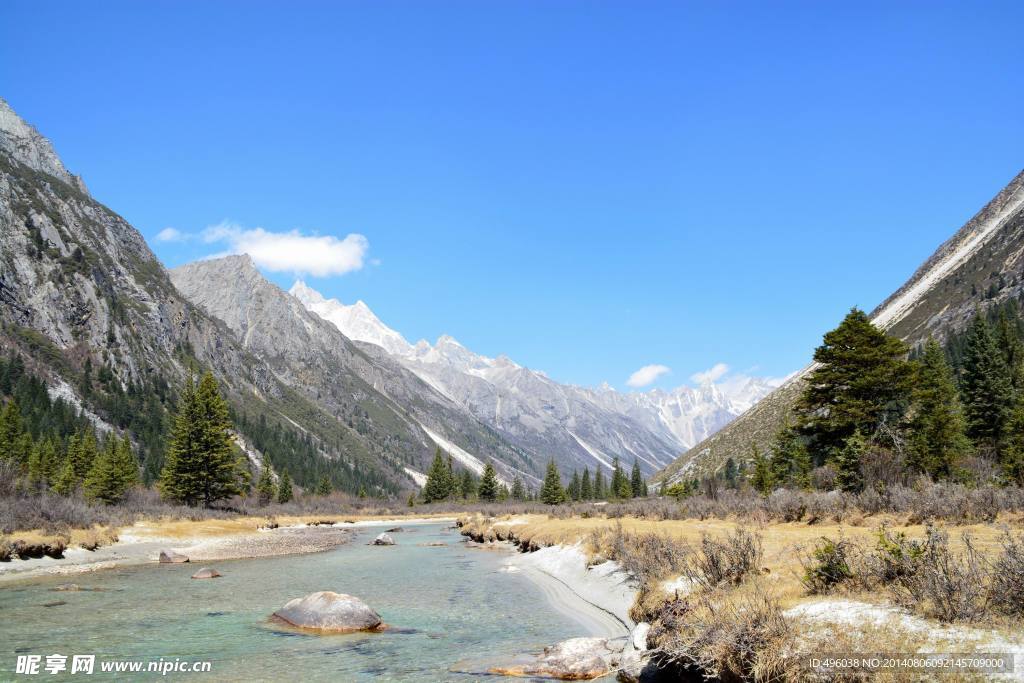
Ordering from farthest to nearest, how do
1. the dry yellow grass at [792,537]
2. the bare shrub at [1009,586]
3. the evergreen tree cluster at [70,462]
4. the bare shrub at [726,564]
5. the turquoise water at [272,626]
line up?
1. the evergreen tree cluster at [70,462]
2. the turquoise water at [272,626]
3. the bare shrub at [726,564]
4. the dry yellow grass at [792,537]
5. the bare shrub at [1009,586]

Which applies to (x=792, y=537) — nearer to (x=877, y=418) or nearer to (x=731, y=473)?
(x=877, y=418)

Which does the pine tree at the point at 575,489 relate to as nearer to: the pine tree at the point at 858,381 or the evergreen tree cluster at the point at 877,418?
the evergreen tree cluster at the point at 877,418

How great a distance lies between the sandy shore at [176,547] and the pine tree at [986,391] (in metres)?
64.4

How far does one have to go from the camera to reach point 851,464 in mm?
37219

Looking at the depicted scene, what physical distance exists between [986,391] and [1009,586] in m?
66.3

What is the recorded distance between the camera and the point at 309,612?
1956 cm

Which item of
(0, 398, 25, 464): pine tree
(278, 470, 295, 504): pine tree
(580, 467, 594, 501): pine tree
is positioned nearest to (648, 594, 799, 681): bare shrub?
(0, 398, 25, 464): pine tree

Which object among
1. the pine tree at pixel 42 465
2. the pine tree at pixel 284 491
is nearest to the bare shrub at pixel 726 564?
the pine tree at pixel 42 465

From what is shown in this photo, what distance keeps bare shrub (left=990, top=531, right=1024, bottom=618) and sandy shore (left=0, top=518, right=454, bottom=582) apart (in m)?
36.8

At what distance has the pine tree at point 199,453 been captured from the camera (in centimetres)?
7050

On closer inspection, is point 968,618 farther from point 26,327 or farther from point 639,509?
point 26,327

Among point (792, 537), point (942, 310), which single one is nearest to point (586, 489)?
point (942, 310)

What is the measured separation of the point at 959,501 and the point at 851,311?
24.8 metres

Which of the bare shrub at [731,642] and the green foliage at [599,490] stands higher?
the bare shrub at [731,642]
